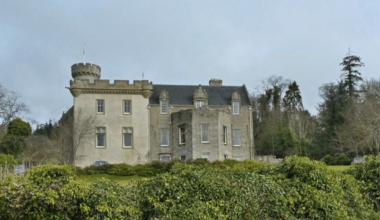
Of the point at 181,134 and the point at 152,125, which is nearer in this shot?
the point at 181,134

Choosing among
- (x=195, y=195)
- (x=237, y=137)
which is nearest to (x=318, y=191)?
(x=195, y=195)

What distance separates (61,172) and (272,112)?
55646 mm

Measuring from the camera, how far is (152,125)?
43125 mm

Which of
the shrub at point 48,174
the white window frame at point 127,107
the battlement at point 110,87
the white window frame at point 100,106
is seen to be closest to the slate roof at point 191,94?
the battlement at point 110,87

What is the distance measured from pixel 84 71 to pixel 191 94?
11122 mm

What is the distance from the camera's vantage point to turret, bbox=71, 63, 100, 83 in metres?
46.0

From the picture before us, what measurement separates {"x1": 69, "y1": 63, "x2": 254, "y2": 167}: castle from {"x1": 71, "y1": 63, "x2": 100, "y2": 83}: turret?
3.69 m

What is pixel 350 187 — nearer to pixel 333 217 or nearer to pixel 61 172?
pixel 333 217

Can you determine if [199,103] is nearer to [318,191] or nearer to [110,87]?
[110,87]

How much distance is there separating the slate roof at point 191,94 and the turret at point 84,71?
646cm

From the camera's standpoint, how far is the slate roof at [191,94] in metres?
44.8

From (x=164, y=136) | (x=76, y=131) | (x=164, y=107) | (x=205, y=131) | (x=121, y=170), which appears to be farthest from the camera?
(x=164, y=107)

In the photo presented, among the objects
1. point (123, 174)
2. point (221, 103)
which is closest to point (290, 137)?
point (221, 103)

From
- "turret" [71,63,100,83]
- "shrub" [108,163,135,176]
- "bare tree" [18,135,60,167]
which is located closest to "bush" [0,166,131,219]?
"bare tree" [18,135,60,167]
